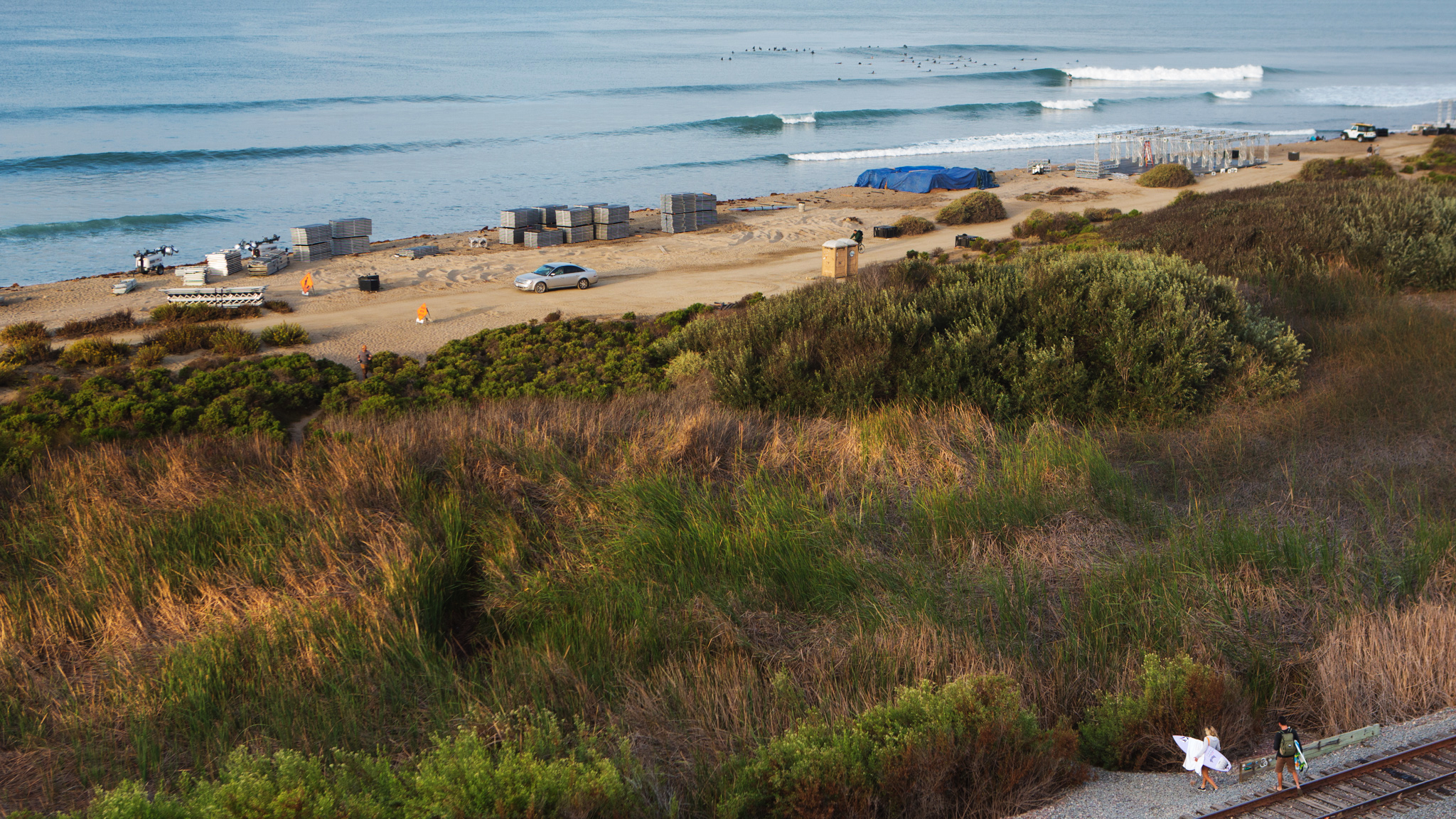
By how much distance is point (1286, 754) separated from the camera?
456 centimetres

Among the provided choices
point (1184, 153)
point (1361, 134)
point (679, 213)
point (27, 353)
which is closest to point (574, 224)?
point (679, 213)

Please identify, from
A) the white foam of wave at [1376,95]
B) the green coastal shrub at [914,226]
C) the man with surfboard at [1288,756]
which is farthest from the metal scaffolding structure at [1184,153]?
the white foam of wave at [1376,95]

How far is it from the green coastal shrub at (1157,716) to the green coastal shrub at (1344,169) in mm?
47191

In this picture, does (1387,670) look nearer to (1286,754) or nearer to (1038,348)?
(1286,754)

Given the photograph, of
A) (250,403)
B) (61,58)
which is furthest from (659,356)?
(61,58)

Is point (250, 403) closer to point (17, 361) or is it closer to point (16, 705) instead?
point (17, 361)

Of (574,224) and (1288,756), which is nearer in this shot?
(1288,756)

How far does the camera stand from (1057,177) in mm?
56500

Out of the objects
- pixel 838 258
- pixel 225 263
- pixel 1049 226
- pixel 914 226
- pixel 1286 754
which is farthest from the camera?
pixel 914 226

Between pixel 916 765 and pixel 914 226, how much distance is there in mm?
39071

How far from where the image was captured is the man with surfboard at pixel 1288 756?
14.9 ft

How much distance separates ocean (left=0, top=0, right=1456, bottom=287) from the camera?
51.6 meters

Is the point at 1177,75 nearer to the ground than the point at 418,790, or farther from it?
farther from it

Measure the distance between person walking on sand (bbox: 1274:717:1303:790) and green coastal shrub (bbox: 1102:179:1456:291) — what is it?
14.4 metres
